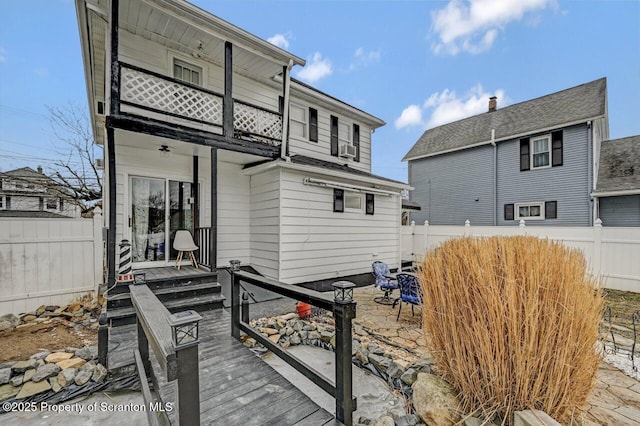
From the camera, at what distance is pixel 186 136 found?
5.12 m

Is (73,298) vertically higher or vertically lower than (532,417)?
lower

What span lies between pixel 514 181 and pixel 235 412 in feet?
46.6

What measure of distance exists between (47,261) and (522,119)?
672 inches

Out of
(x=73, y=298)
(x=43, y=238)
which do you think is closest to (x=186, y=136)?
(x=43, y=238)

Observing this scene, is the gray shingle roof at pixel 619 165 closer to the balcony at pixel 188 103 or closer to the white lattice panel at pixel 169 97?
the balcony at pixel 188 103

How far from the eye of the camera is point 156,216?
596cm

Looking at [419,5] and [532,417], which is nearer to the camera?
[532,417]

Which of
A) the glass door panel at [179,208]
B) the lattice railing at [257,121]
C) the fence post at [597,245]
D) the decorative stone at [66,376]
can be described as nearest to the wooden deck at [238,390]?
the decorative stone at [66,376]

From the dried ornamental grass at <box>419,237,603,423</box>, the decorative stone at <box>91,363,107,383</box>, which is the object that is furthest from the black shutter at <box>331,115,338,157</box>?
the decorative stone at <box>91,363,107,383</box>

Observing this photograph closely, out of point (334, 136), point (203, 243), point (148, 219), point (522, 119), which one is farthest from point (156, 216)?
point (522, 119)

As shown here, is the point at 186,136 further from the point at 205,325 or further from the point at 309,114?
the point at 309,114

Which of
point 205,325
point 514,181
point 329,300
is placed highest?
point 514,181

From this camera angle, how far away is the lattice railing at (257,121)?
593 centimetres

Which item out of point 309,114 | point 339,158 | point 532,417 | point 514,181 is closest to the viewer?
point 532,417
